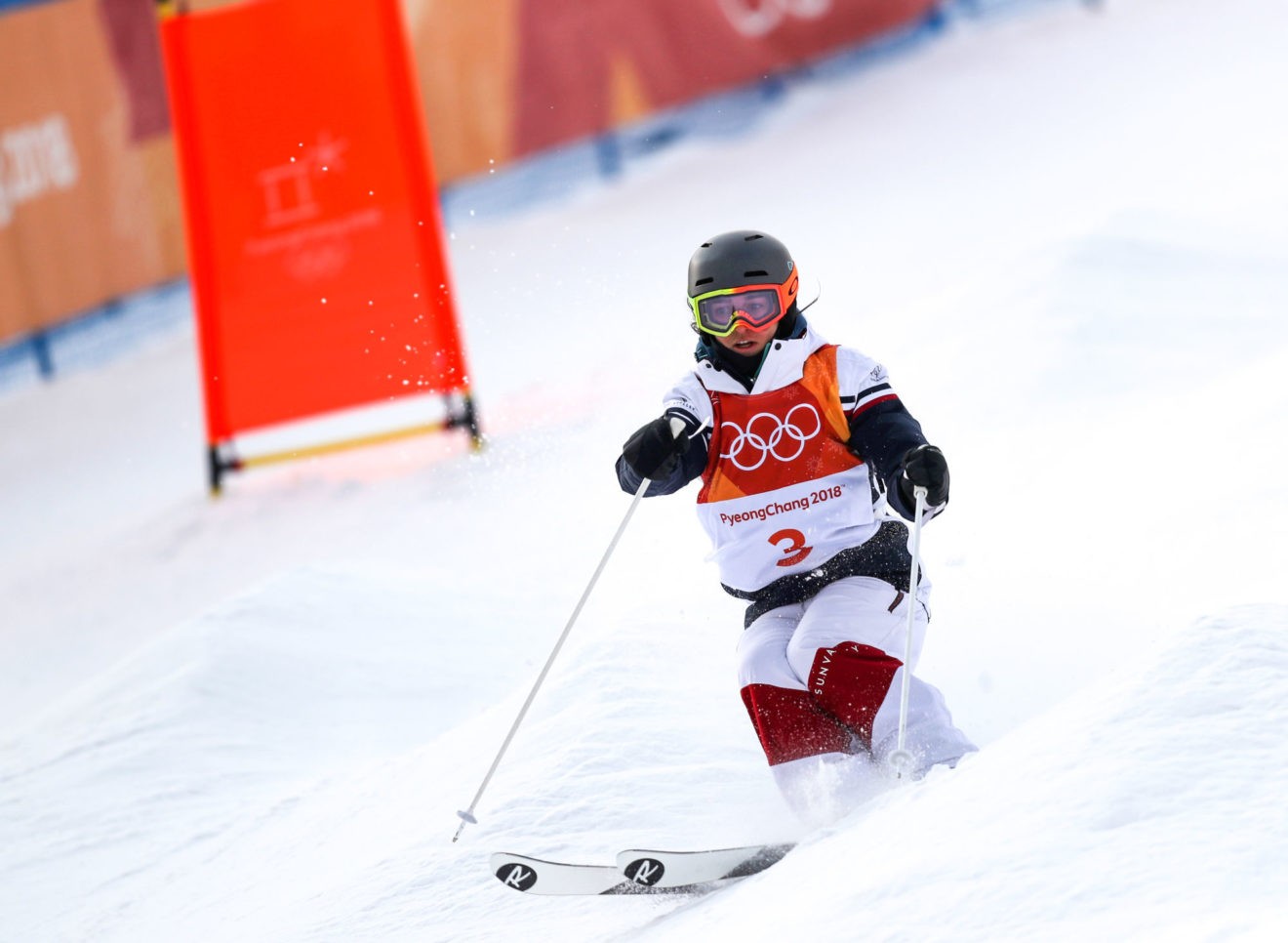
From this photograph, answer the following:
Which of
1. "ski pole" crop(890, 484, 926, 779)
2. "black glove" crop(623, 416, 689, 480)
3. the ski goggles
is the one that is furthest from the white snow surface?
the ski goggles

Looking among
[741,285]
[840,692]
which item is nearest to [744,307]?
[741,285]

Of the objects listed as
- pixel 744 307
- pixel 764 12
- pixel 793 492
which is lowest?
pixel 793 492

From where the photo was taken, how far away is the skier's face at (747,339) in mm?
3191

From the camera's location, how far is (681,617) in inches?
164

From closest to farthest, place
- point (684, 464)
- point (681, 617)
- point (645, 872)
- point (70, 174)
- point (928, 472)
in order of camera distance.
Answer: point (645, 872) → point (928, 472) → point (684, 464) → point (681, 617) → point (70, 174)

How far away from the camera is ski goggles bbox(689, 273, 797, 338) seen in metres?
3.18

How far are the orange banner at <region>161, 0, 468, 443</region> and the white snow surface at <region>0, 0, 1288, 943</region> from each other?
2.02ft

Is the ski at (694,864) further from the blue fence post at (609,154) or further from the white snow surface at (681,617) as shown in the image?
the blue fence post at (609,154)

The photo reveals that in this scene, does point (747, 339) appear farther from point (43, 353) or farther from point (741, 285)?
point (43, 353)

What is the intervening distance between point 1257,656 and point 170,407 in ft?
26.9

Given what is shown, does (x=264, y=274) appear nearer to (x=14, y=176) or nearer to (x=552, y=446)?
(x=552, y=446)

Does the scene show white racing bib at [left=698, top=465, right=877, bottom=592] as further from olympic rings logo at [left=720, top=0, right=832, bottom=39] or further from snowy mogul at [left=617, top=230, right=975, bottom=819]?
olympic rings logo at [left=720, top=0, right=832, bottom=39]

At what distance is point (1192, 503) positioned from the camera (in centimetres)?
408

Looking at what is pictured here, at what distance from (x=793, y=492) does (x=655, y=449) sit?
0.32m
